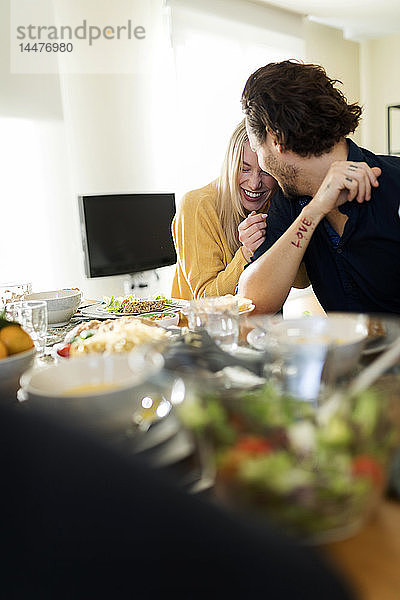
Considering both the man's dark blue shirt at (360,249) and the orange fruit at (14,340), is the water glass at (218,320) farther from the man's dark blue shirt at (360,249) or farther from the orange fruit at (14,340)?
the man's dark blue shirt at (360,249)

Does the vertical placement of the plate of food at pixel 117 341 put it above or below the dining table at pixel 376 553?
above

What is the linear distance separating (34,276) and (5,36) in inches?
58.5

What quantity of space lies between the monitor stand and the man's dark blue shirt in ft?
8.00

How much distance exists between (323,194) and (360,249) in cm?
21

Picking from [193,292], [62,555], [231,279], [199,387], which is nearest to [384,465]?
[199,387]

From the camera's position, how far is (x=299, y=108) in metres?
1.61

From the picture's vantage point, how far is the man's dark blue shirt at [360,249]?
5.32ft

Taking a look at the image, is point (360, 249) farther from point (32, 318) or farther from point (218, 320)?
point (32, 318)

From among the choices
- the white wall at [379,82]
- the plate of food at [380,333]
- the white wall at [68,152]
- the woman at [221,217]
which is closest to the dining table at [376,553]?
the plate of food at [380,333]

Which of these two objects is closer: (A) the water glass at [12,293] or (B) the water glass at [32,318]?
(B) the water glass at [32,318]

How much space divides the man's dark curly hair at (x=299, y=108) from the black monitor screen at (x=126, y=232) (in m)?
2.16

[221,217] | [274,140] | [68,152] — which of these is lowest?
[221,217]

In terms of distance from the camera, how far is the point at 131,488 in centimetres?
35

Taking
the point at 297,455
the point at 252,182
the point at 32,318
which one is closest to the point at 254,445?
the point at 297,455
